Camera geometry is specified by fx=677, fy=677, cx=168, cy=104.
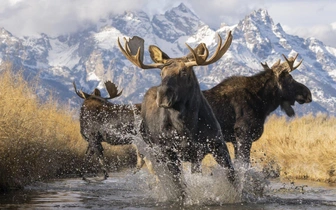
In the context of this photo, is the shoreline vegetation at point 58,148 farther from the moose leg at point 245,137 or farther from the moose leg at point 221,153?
the moose leg at point 221,153

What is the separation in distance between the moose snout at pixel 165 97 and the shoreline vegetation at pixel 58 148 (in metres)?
2.93

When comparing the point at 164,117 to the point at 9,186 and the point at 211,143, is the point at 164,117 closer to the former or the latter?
the point at 211,143

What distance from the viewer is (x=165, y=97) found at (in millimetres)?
7742

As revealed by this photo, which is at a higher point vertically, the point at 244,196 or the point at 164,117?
the point at 164,117

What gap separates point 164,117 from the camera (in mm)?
8414

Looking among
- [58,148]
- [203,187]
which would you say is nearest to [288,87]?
[203,187]

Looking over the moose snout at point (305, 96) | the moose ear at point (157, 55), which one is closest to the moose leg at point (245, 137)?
the moose snout at point (305, 96)

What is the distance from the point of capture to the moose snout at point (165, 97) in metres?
7.70

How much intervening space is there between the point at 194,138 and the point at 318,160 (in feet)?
21.9

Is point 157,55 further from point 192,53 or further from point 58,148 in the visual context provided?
point 58,148

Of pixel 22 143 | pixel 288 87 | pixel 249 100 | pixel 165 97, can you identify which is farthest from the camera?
pixel 288 87

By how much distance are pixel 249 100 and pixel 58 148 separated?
532cm

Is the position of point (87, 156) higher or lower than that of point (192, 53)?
lower

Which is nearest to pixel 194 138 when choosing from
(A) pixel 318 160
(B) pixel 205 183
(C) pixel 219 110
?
(B) pixel 205 183
